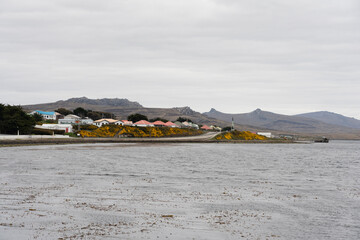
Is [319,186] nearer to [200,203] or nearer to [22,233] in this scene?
[200,203]

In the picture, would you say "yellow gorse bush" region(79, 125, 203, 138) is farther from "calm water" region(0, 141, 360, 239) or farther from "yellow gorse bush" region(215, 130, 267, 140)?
"calm water" region(0, 141, 360, 239)

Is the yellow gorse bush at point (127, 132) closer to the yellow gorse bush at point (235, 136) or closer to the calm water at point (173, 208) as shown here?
the yellow gorse bush at point (235, 136)

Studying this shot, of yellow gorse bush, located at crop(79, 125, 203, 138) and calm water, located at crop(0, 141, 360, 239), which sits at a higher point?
yellow gorse bush, located at crop(79, 125, 203, 138)

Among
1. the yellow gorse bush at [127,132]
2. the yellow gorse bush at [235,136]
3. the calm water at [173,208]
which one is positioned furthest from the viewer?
the yellow gorse bush at [235,136]

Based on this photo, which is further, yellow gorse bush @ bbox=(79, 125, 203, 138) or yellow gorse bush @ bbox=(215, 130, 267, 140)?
yellow gorse bush @ bbox=(215, 130, 267, 140)

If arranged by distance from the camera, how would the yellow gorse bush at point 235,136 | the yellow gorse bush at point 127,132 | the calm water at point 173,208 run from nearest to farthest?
1. the calm water at point 173,208
2. the yellow gorse bush at point 127,132
3. the yellow gorse bush at point 235,136

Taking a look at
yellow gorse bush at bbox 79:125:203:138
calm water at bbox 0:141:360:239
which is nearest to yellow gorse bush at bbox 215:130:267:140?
yellow gorse bush at bbox 79:125:203:138

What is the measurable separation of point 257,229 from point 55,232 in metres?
8.76

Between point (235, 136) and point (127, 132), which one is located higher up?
point (127, 132)

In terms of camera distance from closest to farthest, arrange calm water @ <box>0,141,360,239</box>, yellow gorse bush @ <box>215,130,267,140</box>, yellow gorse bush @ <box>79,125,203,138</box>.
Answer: calm water @ <box>0,141,360,239</box> < yellow gorse bush @ <box>79,125,203,138</box> < yellow gorse bush @ <box>215,130,267,140</box>

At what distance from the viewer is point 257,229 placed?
1547cm

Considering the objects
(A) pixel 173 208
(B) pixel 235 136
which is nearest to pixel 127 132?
(B) pixel 235 136

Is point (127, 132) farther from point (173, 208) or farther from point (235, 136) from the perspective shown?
point (173, 208)

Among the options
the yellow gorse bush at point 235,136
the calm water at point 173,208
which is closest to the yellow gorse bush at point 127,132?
the yellow gorse bush at point 235,136
